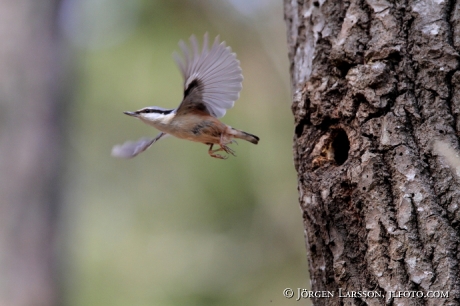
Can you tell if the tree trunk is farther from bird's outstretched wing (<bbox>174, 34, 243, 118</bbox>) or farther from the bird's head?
bird's outstretched wing (<bbox>174, 34, 243, 118</bbox>)

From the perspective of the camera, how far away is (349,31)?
182cm

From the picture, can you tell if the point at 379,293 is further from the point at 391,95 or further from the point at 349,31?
the point at 349,31

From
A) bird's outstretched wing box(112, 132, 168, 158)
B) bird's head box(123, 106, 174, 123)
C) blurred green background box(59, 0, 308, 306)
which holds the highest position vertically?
blurred green background box(59, 0, 308, 306)

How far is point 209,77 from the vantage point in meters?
2.61

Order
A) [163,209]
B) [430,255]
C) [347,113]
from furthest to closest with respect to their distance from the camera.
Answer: [163,209], [347,113], [430,255]

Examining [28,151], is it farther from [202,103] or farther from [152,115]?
[202,103]

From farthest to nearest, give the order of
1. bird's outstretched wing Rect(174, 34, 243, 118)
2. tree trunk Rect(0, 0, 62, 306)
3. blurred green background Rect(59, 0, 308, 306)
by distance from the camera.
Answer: blurred green background Rect(59, 0, 308, 306) → tree trunk Rect(0, 0, 62, 306) → bird's outstretched wing Rect(174, 34, 243, 118)

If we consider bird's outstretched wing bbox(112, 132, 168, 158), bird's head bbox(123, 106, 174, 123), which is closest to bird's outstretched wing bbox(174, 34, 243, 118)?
bird's head bbox(123, 106, 174, 123)

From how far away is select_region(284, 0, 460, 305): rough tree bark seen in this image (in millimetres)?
1545

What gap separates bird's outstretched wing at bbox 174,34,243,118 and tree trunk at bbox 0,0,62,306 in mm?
2101

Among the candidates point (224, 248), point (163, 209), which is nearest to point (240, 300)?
point (224, 248)

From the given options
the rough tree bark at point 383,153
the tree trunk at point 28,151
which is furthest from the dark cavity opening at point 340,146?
the tree trunk at point 28,151

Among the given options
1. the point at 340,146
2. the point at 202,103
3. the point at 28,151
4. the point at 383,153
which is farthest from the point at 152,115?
the point at 28,151

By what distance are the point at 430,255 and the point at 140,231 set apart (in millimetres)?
5194
